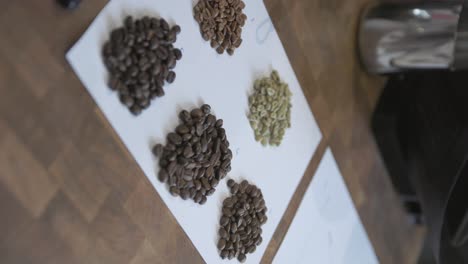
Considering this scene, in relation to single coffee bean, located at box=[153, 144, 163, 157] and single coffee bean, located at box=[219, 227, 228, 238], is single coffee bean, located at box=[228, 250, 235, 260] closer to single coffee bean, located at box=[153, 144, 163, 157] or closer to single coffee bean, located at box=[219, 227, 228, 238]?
single coffee bean, located at box=[219, 227, 228, 238]

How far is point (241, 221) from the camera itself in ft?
3.05

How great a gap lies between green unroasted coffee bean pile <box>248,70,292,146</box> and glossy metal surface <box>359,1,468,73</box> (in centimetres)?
34

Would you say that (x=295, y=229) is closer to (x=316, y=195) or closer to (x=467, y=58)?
(x=316, y=195)

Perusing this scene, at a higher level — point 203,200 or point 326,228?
point 203,200

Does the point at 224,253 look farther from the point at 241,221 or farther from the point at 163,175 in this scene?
the point at 163,175

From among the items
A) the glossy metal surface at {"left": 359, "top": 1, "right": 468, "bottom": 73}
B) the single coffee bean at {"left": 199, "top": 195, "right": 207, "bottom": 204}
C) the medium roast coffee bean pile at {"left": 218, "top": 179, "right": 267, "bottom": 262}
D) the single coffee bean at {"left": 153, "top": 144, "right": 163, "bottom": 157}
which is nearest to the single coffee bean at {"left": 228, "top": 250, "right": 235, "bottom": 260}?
the medium roast coffee bean pile at {"left": 218, "top": 179, "right": 267, "bottom": 262}

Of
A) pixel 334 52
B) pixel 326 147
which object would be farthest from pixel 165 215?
pixel 334 52

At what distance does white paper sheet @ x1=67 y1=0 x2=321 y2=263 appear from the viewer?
0.72 metres

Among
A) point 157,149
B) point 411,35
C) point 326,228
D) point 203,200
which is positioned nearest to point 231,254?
point 203,200

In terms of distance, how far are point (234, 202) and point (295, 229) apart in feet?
0.72

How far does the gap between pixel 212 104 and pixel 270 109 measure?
16 cm

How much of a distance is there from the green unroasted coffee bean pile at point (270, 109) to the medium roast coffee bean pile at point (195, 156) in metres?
0.11

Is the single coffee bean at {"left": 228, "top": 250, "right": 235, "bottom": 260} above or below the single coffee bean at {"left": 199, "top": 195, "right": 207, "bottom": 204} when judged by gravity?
below

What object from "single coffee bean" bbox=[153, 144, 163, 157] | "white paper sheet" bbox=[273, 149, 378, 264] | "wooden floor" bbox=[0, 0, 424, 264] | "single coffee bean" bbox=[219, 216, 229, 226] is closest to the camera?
"wooden floor" bbox=[0, 0, 424, 264]
